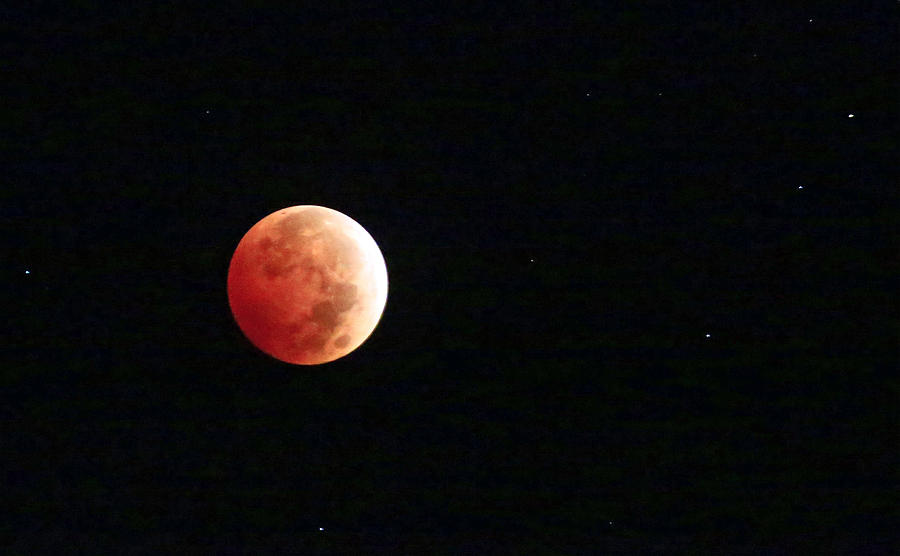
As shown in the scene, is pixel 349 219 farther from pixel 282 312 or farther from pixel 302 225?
pixel 282 312

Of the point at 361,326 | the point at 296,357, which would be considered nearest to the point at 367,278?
the point at 361,326

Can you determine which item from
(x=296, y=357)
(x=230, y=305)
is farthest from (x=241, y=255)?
(x=296, y=357)

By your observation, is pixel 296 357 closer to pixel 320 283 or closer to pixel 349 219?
pixel 320 283

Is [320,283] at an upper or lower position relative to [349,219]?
lower

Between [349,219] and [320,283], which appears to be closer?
[320,283]

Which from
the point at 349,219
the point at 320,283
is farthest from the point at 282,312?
the point at 349,219

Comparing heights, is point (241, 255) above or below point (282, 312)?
above

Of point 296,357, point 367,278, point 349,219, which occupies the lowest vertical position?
point 296,357

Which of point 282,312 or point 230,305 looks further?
point 230,305
